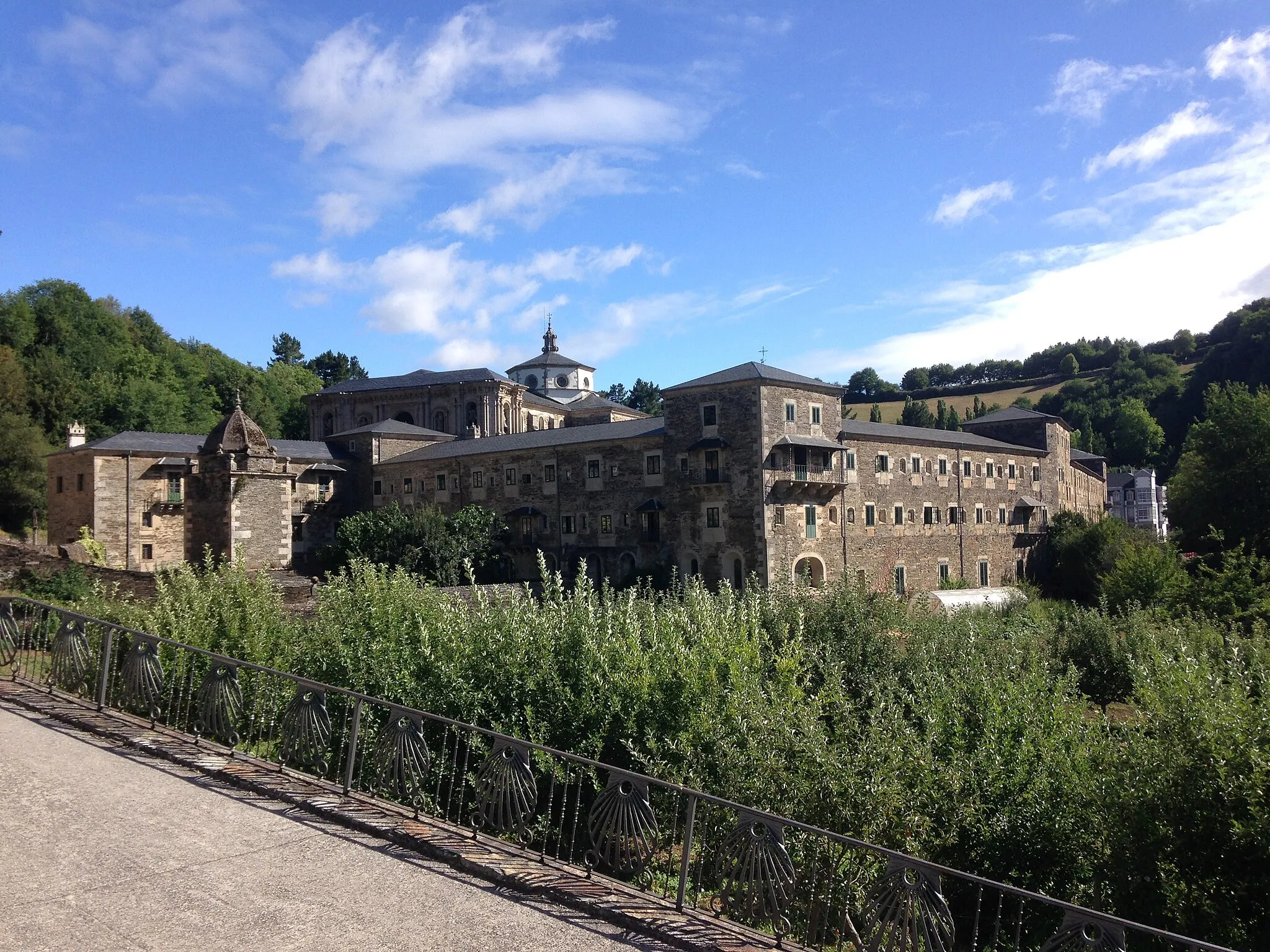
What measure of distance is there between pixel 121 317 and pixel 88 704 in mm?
83798

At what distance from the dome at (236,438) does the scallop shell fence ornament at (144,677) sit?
24.0 metres

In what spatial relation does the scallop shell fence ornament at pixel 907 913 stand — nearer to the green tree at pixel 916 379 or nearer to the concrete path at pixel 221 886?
the concrete path at pixel 221 886

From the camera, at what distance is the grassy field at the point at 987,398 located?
124944 mm

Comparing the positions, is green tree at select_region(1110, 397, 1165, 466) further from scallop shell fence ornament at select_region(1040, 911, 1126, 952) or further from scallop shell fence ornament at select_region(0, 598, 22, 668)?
scallop shell fence ornament at select_region(1040, 911, 1126, 952)

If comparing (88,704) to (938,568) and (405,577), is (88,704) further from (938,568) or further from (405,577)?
(938,568)

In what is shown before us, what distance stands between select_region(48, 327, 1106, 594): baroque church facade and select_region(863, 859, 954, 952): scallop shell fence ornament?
86.4ft

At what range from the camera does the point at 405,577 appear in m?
15.7

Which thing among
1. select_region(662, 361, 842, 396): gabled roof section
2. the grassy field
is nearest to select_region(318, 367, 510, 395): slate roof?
select_region(662, 361, 842, 396): gabled roof section

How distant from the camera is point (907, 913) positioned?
5.98 meters

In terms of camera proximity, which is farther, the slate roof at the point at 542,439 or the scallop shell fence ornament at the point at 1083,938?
the slate roof at the point at 542,439

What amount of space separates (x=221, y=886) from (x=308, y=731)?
311 cm

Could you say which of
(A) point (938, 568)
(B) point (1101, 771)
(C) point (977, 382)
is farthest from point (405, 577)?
(C) point (977, 382)

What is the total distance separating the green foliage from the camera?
42.2 meters

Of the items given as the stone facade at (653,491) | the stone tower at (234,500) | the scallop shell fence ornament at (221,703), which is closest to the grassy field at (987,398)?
the stone facade at (653,491)
